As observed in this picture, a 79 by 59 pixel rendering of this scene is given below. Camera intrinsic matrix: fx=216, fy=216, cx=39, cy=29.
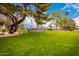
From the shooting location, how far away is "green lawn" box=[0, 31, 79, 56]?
213 cm

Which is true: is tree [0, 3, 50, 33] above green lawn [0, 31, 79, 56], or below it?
above

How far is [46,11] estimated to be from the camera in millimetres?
2197

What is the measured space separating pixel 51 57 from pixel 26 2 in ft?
1.98

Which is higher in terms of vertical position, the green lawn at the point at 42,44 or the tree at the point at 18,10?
the tree at the point at 18,10

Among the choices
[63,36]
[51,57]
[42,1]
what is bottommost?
[51,57]

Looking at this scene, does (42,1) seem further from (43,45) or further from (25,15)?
(43,45)

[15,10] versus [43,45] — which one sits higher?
[15,10]

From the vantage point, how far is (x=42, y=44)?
2152 mm

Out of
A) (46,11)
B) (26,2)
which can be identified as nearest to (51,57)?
(46,11)

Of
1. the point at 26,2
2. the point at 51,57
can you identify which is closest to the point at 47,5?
the point at 26,2

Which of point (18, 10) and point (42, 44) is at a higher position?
point (18, 10)

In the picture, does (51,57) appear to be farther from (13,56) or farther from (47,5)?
(47,5)

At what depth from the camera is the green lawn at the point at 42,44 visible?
2.13 m

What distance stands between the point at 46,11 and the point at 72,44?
0.42 meters
